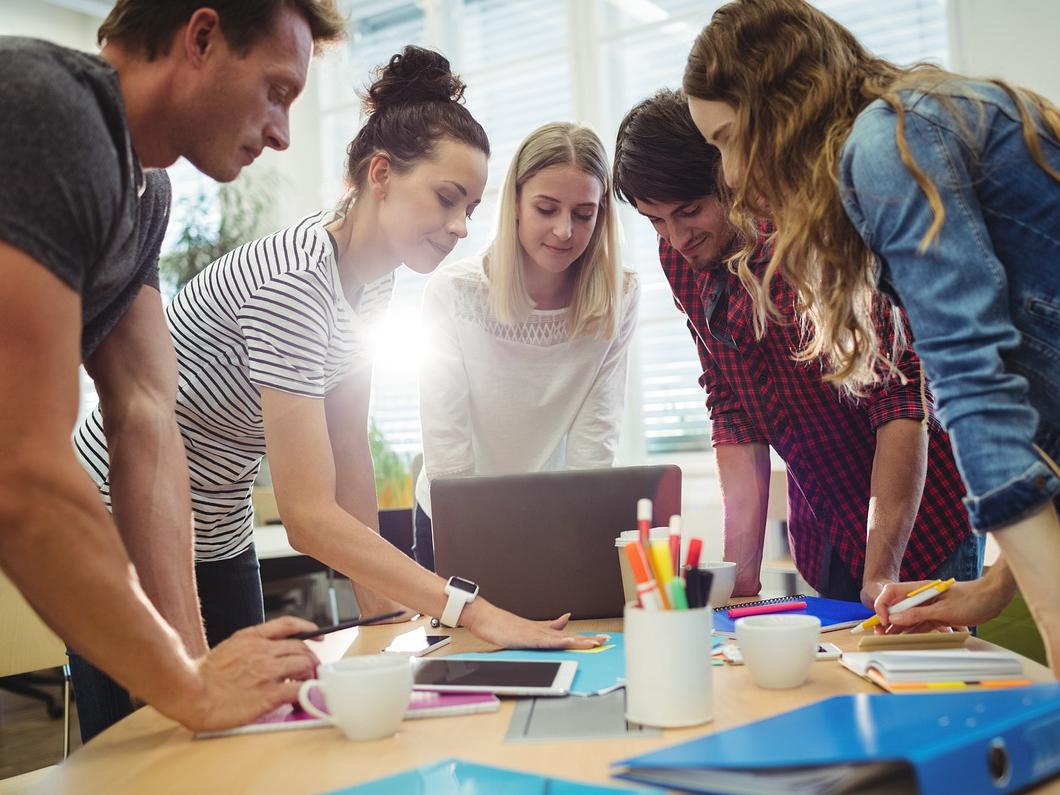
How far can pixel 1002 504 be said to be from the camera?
92cm

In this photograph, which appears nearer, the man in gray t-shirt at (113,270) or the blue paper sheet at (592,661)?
the man in gray t-shirt at (113,270)

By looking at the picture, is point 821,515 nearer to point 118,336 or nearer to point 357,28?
point 118,336

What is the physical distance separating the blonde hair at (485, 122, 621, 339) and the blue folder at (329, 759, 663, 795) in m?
1.36

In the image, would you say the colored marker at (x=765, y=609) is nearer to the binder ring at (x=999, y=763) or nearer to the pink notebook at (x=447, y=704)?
the pink notebook at (x=447, y=704)

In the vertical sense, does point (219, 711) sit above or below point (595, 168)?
below

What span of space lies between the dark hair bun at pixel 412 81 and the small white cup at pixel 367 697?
1.26 meters

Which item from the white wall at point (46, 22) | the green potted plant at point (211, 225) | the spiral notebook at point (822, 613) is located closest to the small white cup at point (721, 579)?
the spiral notebook at point (822, 613)

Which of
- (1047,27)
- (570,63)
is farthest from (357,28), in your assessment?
(1047,27)

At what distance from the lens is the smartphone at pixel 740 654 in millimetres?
1168

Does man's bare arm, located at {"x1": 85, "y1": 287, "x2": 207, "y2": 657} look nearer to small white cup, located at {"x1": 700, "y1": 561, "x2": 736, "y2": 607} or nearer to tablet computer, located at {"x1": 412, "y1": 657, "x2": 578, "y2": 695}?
tablet computer, located at {"x1": 412, "y1": 657, "x2": 578, "y2": 695}

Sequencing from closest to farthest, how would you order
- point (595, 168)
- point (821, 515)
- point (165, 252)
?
1. point (821, 515)
2. point (595, 168)
3. point (165, 252)

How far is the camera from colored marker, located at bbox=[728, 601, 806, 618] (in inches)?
56.2

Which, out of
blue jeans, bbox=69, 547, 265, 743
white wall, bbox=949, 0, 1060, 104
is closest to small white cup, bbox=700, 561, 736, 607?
blue jeans, bbox=69, 547, 265, 743

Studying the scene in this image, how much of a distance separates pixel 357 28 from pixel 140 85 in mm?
5325
